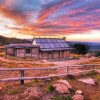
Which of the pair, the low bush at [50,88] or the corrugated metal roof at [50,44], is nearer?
the low bush at [50,88]

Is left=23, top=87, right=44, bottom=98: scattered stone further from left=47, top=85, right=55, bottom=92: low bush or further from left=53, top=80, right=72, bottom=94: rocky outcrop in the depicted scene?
left=53, top=80, right=72, bottom=94: rocky outcrop

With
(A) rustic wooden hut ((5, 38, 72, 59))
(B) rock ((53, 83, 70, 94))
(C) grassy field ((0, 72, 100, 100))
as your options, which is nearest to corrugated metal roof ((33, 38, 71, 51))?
(A) rustic wooden hut ((5, 38, 72, 59))

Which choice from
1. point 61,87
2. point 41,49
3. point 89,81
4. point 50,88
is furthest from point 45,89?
point 41,49

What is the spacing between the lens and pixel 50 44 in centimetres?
5681

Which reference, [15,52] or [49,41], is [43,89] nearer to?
[15,52]

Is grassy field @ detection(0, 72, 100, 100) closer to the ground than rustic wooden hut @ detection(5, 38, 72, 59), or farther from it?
closer to the ground

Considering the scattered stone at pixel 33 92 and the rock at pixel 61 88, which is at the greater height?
the rock at pixel 61 88

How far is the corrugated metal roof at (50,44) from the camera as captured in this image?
5421 centimetres

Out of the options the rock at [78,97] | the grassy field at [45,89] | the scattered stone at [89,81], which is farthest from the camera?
the scattered stone at [89,81]

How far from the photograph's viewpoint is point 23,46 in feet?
169

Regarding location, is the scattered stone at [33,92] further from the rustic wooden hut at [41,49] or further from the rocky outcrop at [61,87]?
the rustic wooden hut at [41,49]

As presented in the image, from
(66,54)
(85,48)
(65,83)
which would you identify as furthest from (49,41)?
(65,83)

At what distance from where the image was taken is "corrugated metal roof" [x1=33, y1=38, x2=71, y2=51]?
54206 millimetres

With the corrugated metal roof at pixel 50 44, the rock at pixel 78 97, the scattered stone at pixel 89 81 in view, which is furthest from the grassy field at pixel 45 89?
the corrugated metal roof at pixel 50 44
